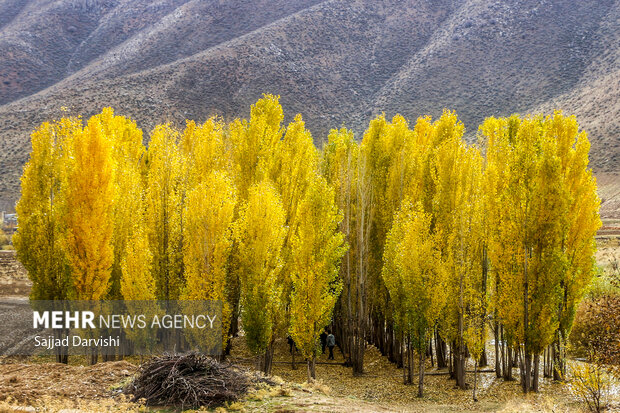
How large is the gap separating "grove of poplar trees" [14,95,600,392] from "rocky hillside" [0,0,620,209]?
38.2 m

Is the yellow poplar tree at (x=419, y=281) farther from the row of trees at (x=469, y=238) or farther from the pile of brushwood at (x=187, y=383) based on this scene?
the pile of brushwood at (x=187, y=383)

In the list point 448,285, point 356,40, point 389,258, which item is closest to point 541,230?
point 448,285

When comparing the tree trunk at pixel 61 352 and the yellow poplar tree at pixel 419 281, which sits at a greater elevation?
the yellow poplar tree at pixel 419 281

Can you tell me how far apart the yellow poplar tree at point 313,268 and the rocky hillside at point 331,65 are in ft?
144

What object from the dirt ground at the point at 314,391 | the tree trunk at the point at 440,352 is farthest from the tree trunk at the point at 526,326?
the tree trunk at the point at 440,352

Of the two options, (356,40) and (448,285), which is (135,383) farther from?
(356,40)

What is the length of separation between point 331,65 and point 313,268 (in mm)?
69131

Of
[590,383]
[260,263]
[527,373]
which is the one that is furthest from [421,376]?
[260,263]

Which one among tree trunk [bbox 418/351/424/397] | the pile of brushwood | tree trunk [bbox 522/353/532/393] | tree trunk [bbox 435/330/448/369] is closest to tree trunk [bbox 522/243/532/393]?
tree trunk [bbox 522/353/532/393]

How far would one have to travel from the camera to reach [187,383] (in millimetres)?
10344

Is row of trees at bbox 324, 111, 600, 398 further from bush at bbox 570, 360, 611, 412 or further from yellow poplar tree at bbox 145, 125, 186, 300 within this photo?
yellow poplar tree at bbox 145, 125, 186, 300

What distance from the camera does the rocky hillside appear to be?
200 feet

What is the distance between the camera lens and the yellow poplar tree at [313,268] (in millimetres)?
16266

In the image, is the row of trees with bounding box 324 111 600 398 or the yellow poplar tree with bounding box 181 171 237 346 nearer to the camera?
the yellow poplar tree with bounding box 181 171 237 346
